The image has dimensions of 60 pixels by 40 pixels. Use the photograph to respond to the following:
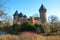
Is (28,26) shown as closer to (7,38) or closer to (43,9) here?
(7,38)

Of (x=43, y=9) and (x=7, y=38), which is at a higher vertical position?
(x=43, y=9)

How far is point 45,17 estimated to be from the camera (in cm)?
6350

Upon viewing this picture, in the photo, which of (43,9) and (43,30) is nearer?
(43,30)

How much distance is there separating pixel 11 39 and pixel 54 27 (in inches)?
1166

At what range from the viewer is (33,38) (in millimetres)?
14578

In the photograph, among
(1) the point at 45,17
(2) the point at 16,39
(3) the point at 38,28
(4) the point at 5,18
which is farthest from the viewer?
(1) the point at 45,17

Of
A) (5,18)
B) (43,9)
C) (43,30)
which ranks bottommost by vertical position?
(43,30)

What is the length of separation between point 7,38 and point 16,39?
91cm

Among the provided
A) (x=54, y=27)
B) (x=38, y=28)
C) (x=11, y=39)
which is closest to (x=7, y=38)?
(x=11, y=39)

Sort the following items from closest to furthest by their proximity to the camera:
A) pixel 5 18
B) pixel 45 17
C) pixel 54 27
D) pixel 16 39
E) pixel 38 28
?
1. pixel 16 39
2. pixel 5 18
3. pixel 38 28
4. pixel 54 27
5. pixel 45 17

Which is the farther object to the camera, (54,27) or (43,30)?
(54,27)

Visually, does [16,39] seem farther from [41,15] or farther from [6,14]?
[41,15]

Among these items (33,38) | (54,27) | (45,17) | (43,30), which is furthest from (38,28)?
(45,17)

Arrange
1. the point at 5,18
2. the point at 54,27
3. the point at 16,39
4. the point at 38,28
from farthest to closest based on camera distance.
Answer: the point at 54,27
the point at 38,28
the point at 5,18
the point at 16,39
